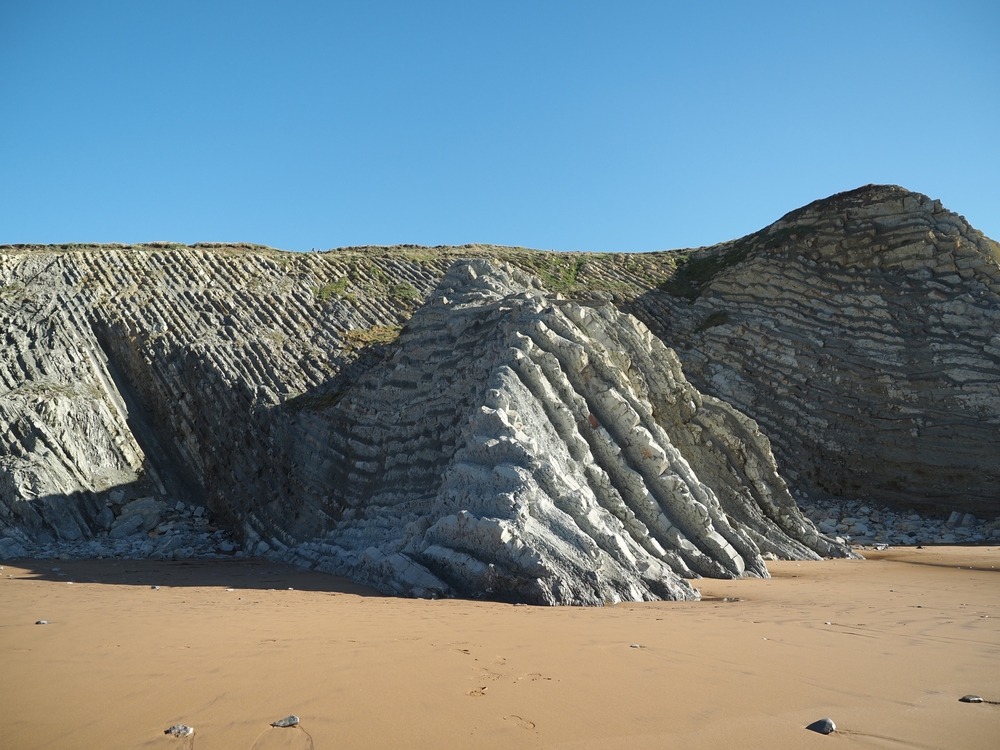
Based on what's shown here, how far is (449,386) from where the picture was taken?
10.4 m

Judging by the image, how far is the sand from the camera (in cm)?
262

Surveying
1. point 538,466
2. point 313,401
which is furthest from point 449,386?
point 313,401

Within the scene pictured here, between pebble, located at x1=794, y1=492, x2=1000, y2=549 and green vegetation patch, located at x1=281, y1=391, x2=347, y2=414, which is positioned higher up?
green vegetation patch, located at x1=281, y1=391, x2=347, y2=414

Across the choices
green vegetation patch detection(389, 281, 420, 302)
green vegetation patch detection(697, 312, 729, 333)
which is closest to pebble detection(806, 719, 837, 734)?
green vegetation patch detection(697, 312, 729, 333)

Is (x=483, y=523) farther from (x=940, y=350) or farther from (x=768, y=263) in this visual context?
(x=768, y=263)

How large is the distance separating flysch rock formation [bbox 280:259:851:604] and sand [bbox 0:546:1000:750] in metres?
0.78

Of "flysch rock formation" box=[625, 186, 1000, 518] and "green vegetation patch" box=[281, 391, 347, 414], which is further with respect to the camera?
"flysch rock formation" box=[625, 186, 1000, 518]

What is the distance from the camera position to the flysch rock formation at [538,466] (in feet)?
22.0

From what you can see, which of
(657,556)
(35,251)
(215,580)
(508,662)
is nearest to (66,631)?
(508,662)

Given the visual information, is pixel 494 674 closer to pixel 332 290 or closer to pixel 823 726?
pixel 823 726

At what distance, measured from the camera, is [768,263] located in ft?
66.5

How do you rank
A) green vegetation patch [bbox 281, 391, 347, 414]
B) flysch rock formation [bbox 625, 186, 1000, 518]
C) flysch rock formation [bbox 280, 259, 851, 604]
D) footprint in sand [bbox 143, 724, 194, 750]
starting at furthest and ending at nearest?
flysch rock formation [bbox 625, 186, 1000, 518], green vegetation patch [bbox 281, 391, 347, 414], flysch rock formation [bbox 280, 259, 851, 604], footprint in sand [bbox 143, 724, 194, 750]

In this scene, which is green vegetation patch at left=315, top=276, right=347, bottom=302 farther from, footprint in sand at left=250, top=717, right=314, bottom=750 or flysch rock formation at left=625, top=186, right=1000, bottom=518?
footprint in sand at left=250, top=717, right=314, bottom=750

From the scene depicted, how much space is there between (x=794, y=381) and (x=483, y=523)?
1352cm
